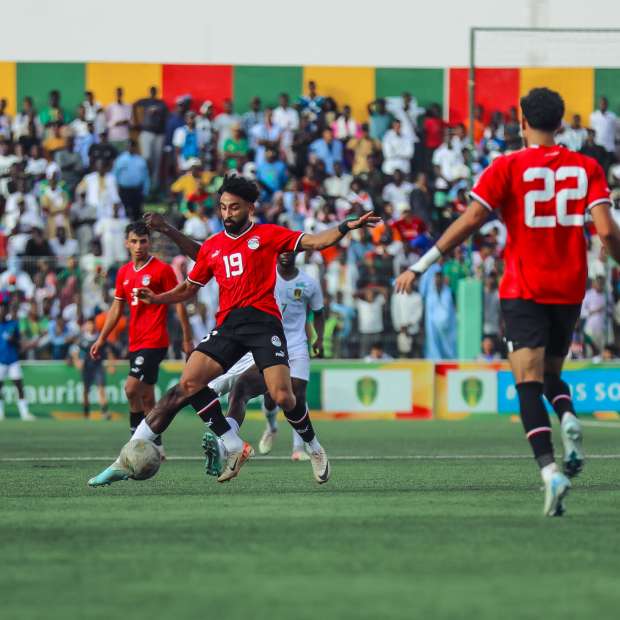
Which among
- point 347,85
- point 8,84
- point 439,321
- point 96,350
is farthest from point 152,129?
point 96,350

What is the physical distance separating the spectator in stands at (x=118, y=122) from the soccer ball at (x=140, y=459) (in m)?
20.4

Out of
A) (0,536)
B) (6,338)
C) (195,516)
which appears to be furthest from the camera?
(6,338)

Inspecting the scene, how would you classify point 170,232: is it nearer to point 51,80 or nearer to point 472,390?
point 472,390

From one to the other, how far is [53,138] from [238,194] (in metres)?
20.6

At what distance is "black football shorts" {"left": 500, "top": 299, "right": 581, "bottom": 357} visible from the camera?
867cm

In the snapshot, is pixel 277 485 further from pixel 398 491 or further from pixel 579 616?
pixel 579 616

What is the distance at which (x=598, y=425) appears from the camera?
23344 mm

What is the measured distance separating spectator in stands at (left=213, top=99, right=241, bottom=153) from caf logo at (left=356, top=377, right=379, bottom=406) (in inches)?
267

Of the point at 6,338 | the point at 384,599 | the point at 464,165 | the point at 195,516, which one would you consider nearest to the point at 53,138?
the point at 6,338

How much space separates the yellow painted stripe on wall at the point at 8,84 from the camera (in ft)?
108

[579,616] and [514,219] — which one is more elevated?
[514,219]

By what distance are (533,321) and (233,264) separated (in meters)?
2.98

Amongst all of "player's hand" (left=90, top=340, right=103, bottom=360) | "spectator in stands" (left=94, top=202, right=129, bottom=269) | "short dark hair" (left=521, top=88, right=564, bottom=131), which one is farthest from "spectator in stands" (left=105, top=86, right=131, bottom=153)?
"short dark hair" (left=521, top=88, right=564, bottom=131)

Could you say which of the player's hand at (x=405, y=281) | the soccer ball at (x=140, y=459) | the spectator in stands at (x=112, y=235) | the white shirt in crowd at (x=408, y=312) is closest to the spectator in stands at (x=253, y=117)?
the spectator in stands at (x=112, y=235)
